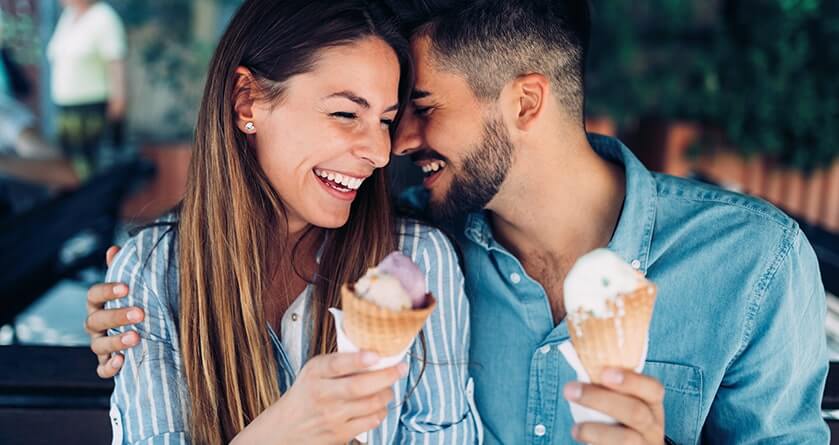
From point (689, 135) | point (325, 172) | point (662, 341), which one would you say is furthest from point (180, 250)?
point (689, 135)

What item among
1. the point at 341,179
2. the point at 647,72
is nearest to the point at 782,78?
the point at 647,72

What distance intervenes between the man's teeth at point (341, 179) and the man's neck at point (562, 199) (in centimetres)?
36

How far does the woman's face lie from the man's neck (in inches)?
15.1

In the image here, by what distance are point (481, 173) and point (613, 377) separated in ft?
2.68

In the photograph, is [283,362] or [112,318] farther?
[283,362]

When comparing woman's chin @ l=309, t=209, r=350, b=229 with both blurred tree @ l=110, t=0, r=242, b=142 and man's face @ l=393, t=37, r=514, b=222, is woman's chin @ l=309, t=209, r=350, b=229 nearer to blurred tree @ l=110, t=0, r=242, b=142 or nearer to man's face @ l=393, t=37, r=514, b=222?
man's face @ l=393, t=37, r=514, b=222

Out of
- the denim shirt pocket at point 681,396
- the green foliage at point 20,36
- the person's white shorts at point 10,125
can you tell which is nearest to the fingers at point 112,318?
the denim shirt pocket at point 681,396

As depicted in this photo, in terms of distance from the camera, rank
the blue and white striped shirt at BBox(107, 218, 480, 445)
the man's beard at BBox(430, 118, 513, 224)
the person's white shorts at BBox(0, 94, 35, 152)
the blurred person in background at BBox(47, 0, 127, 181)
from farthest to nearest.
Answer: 1. the blurred person in background at BBox(47, 0, 127, 181)
2. the person's white shorts at BBox(0, 94, 35, 152)
3. the man's beard at BBox(430, 118, 513, 224)
4. the blue and white striped shirt at BBox(107, 218, 480, 445)

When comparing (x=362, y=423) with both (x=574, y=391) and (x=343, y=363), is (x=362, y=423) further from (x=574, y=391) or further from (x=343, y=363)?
→ (x=574, y=391)

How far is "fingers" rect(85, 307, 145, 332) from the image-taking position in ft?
5.54

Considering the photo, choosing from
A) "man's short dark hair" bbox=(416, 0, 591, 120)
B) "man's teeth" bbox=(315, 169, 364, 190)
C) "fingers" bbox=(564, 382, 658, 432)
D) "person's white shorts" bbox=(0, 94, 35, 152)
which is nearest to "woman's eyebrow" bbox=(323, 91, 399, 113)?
"man's teeth" bbox=(315, 169, 364, 190)

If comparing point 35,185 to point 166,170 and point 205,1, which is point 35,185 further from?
point 205,1

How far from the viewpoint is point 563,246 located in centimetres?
199

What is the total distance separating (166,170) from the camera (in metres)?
6.73
